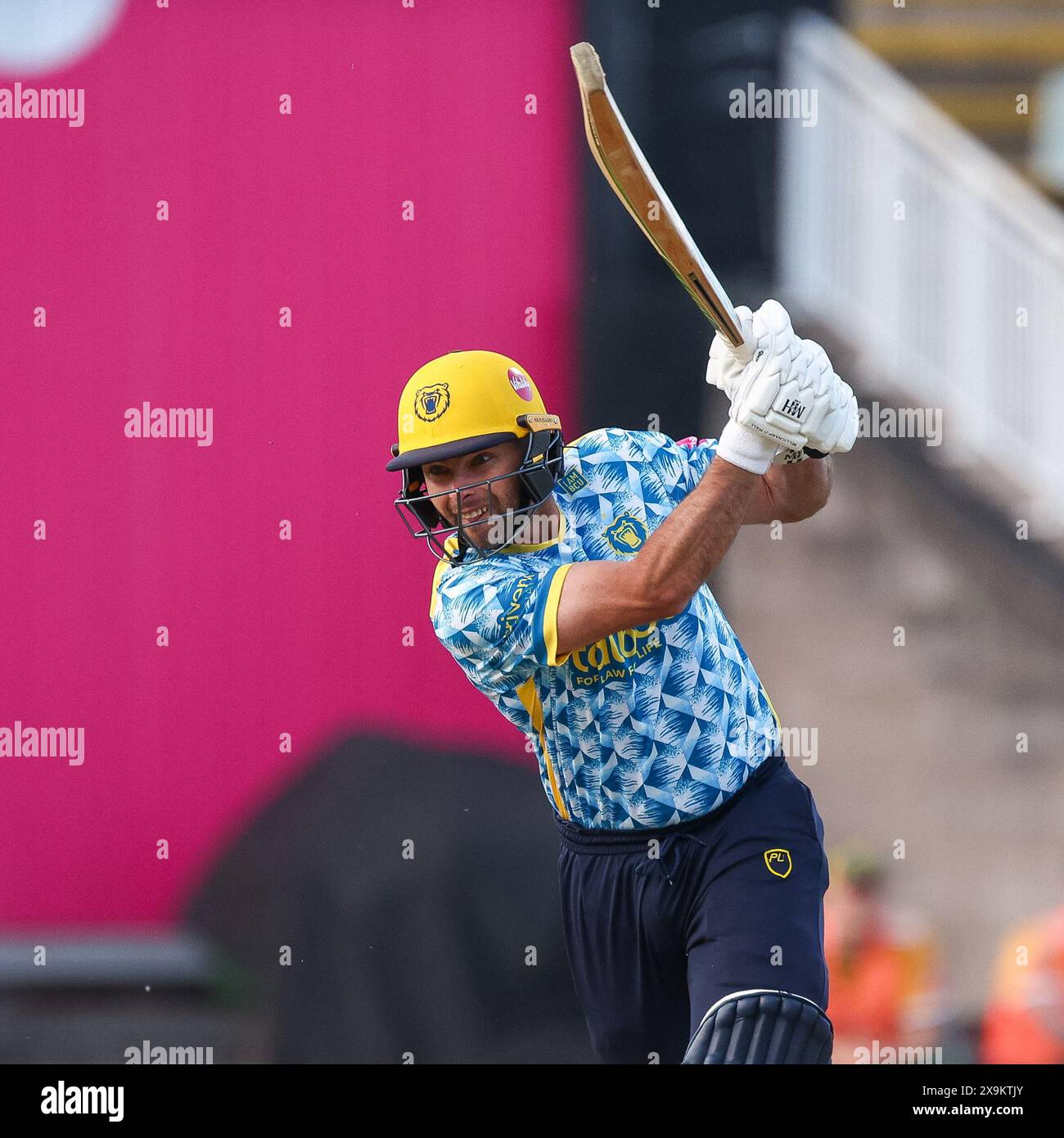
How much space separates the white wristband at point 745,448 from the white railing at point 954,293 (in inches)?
124

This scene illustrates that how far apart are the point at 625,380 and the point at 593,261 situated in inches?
16.7

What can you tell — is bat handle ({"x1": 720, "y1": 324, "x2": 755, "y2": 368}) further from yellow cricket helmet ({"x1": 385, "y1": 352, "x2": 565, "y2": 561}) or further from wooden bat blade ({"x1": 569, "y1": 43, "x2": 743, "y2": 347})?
yellow cricket helmet ({"x1": 385, "y1": 352, "x2": 565, "y2": 561})

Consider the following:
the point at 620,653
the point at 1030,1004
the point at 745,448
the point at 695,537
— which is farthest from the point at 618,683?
the point at 1030,1004

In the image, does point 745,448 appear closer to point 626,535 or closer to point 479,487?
point 626,535

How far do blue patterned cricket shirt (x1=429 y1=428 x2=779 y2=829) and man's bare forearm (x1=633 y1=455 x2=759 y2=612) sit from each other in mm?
200

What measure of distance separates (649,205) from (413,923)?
3.39 metres

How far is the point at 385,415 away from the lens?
5.71 meters

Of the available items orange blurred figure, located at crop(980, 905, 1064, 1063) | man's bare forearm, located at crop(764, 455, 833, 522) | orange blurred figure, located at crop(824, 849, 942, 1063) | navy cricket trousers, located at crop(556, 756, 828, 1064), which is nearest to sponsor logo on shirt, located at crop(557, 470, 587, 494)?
man's bare forearm, located at crop(764, 455, 833, 522)

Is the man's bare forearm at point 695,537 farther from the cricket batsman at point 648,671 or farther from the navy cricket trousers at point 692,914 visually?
the navy cricket trousers at point 692,914

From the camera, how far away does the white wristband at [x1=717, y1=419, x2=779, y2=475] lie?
8.63ft

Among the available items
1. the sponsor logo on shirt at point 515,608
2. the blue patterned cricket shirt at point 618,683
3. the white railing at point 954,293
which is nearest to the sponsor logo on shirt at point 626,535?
the blue patterned cricket shirt at point 618,683

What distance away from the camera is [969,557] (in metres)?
5.72

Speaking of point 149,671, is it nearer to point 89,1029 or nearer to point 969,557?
point 89,1029

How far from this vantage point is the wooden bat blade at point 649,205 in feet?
8.73
